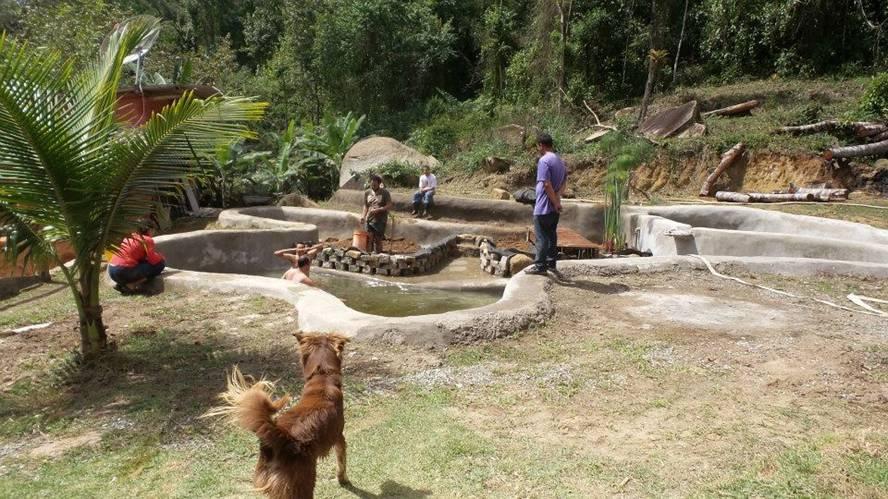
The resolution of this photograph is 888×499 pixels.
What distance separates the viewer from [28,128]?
416 cm

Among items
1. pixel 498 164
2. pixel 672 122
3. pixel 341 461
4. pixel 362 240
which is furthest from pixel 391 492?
pixel 672 122

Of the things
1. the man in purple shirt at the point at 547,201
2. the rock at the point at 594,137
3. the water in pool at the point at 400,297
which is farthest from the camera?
the rock at the point at 594,137

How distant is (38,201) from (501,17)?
24.5 m

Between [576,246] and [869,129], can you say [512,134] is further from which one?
[869,129]

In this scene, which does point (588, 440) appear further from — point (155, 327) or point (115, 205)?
point (155, 327)

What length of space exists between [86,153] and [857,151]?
647 inches

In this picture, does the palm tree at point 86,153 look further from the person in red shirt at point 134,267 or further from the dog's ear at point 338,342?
the dog's ear at point 338,342

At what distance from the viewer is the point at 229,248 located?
34.6ft

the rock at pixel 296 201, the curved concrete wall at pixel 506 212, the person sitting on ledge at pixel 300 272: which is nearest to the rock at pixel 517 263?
the curved concrete wall at pixel 506 212

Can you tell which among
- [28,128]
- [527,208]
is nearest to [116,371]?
[28,128]

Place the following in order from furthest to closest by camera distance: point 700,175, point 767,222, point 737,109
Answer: point 737,109
point 700,175
point 767,222

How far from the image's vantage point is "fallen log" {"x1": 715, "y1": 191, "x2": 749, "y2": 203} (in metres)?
14.8

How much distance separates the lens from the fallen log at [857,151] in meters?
15.0

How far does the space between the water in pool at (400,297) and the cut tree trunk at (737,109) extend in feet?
45.8
